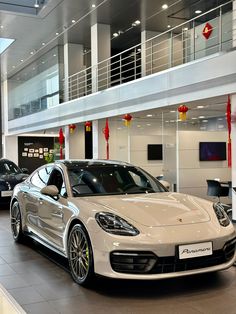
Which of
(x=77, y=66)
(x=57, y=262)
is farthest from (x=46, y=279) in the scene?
(x=77, y=66)

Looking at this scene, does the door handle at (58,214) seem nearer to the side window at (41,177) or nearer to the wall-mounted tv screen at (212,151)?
the side window at (41,177)

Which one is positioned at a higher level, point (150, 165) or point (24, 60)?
point (24, 60)

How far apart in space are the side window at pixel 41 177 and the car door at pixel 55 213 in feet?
0.53

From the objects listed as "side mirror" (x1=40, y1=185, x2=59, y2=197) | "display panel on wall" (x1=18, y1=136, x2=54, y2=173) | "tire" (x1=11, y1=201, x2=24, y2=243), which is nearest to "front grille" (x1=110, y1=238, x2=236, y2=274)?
"side mirror" (x1=40, y1=185, x2=59, y2=197)

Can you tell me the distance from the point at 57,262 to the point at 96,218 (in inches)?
54.7

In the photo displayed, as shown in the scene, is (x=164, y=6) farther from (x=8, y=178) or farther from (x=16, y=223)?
(x=16, y=223)

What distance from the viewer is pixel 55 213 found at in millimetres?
4504

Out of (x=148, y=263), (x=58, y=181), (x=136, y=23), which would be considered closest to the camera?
(x=148, y=263)

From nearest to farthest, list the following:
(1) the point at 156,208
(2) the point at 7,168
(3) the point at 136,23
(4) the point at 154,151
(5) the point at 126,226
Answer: (5) the point at 126,226
(1) the point at 156,208
(2) the point at 7,168
(4) the point at 154,151
(3) the point at 136,23

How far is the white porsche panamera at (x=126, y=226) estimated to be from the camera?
136 inches

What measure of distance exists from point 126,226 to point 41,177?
87.9 inches

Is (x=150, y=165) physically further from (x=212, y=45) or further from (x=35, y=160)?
(x=35, y=160)

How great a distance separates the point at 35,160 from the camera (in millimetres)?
26625

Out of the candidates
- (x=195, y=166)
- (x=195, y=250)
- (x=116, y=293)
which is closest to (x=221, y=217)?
(x=195, y=250)
